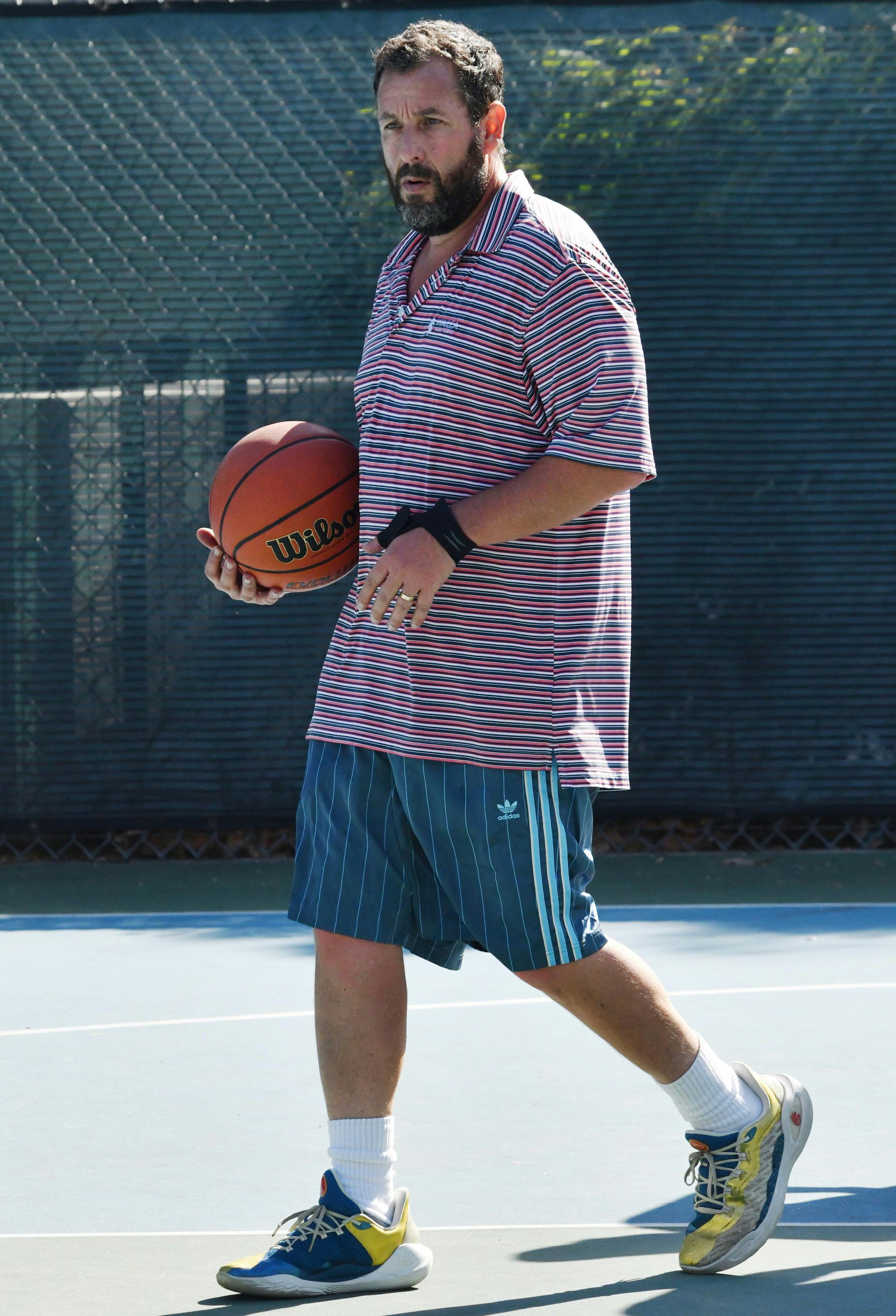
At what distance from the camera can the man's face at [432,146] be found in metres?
2.66

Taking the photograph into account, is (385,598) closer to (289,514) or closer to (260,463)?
(289,514)

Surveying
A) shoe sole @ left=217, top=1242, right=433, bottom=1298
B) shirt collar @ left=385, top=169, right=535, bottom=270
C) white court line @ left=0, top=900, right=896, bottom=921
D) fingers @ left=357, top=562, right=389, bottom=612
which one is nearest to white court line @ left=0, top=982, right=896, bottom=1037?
white court line @ left=0, top=900, right=896, bottom=921

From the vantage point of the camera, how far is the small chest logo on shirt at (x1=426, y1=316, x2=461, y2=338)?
265 centimetres

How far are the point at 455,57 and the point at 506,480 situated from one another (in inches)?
25.4

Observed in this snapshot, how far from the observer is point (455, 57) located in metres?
2.68

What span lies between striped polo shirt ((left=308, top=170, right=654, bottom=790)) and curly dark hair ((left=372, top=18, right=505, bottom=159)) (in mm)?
142

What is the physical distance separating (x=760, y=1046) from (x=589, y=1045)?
0.39 m

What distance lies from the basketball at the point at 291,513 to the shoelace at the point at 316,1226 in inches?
39.8

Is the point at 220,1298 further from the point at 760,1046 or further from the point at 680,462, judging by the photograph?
the point at 680,462

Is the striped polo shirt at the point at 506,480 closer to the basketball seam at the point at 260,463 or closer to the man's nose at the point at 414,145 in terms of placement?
the man's nose at the point at 414,145

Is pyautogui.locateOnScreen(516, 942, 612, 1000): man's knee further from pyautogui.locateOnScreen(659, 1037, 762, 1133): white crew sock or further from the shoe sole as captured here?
the shoe sole

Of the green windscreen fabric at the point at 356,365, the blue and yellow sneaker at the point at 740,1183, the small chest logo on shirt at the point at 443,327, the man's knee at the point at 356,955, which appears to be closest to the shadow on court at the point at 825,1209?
the blue and yellow sneaker at the point at 740,1183

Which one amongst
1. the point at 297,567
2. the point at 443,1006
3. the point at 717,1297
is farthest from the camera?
the point at 443,1006

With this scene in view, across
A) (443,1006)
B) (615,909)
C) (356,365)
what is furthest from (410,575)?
(356,365)
